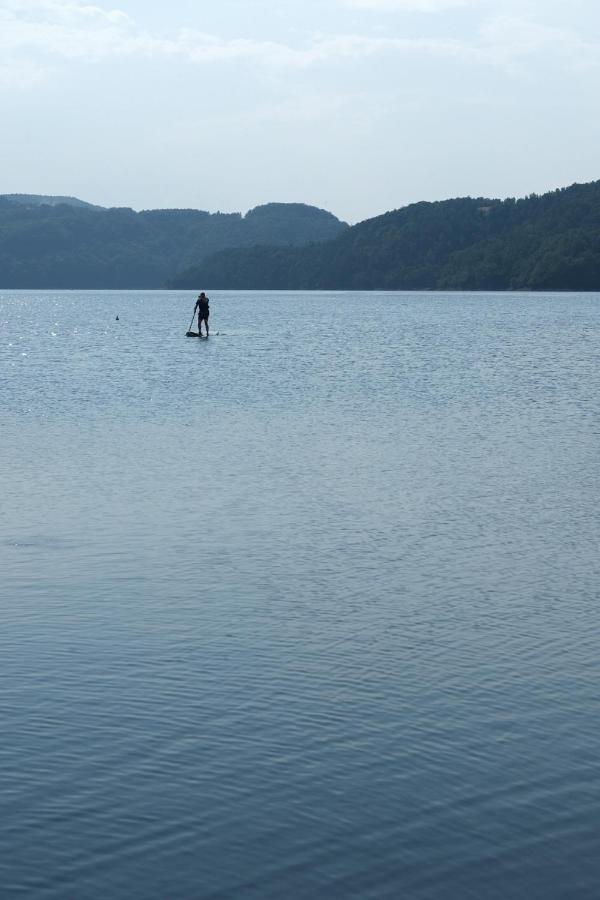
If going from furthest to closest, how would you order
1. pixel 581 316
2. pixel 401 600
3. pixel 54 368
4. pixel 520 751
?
1. pixel 581 316
2. pixel 54 368
3. pixel 401 600
4. pixel 520 751

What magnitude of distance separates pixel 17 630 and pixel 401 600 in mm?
5029

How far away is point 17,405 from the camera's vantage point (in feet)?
155

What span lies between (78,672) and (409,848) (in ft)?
17.1

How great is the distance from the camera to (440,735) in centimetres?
1215

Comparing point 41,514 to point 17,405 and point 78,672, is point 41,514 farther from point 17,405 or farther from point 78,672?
point 17,405

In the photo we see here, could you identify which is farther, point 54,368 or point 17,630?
point 54,368

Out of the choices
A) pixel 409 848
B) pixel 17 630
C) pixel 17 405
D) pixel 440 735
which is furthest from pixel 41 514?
pixel 17 405

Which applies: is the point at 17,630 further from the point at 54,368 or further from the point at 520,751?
the point at 54,368

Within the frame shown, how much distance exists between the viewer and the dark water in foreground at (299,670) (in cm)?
973

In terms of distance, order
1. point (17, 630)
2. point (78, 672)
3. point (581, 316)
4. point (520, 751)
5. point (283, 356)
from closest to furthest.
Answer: point (520, 751) < point (78, 672) < point (17, 630) < point (283, 356) < point (581, 316)

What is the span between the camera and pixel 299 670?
14.1m

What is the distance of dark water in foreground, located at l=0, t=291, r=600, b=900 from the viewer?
31.9 feet

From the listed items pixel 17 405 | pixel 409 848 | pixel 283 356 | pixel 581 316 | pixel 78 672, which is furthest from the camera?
pixel 581 316

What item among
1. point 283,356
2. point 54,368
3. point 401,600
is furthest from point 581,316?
point 401,600
